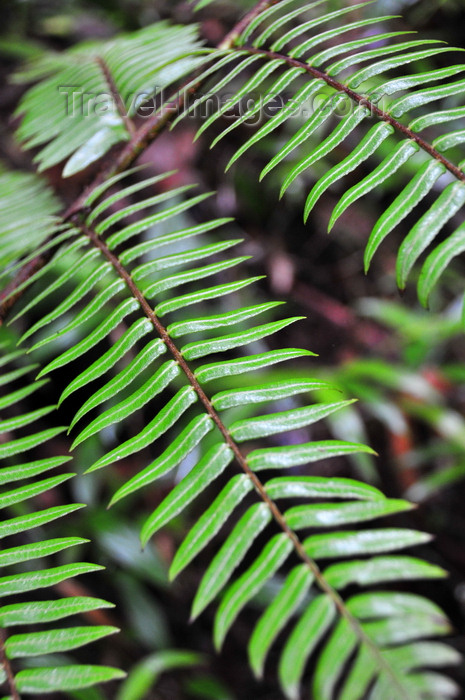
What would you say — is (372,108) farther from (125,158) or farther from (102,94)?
(102,94)

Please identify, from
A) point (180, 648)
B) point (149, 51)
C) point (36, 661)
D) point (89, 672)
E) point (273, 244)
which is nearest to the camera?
point (89, 672)

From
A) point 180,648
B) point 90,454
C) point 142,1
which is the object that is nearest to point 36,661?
point 180,648

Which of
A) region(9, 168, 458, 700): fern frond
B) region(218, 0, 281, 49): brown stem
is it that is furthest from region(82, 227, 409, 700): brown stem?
region(218, 0, 281, 49): brown stem

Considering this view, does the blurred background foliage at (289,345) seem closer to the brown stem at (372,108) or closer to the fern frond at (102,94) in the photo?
the fern frond at (102,94)

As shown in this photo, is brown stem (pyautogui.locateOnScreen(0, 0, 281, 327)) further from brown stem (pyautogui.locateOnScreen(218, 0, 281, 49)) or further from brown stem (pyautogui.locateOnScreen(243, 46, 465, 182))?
brown stem (pyautogui.locateOnScreen(243, 46, 465, 182))

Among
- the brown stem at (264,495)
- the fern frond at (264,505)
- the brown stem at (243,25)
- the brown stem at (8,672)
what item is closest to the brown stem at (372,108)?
the brown stem at (243,25)

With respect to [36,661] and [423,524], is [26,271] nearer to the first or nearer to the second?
[36,661]
